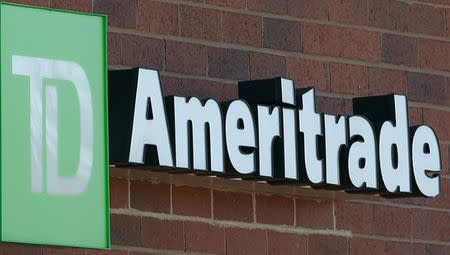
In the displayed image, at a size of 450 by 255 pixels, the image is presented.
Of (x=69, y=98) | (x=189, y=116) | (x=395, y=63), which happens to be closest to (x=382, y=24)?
(x=395, y=63)

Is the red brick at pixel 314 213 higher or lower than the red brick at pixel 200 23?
lower

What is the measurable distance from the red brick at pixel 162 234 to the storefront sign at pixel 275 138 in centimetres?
32

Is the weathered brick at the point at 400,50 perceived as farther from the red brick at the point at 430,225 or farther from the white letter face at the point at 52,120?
the white letter face at the point at 52,120

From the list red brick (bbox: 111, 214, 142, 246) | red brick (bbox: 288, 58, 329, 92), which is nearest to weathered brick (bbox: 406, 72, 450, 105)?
red brick (bbox: 288, 58, 329, 92)

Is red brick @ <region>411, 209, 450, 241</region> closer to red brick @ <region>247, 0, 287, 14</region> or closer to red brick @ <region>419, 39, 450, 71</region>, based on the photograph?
red brick @ <region>419, 39, 450, 71</region>

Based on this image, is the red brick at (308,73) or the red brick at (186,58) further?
the red brick at (308,73)

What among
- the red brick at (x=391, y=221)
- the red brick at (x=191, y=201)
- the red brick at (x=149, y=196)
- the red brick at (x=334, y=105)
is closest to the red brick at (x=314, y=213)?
the red brick at (x=391, y=221)

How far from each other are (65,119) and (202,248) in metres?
1.30

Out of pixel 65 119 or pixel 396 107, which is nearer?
pixel 65 119

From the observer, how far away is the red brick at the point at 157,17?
286 inches

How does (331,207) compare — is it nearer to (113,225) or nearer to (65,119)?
(113,225)

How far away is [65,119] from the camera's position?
20.2 ft

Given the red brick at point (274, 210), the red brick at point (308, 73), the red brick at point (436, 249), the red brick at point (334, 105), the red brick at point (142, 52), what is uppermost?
the red brick at point (142, 52)

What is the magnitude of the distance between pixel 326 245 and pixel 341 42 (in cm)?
95
